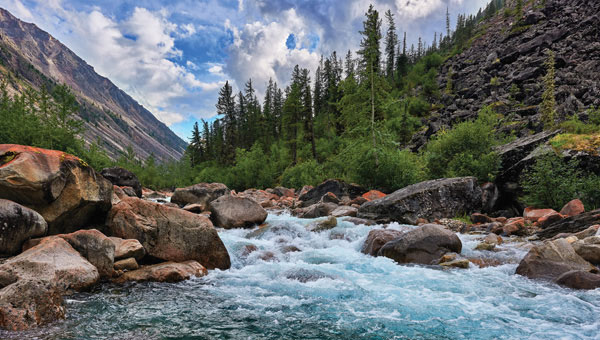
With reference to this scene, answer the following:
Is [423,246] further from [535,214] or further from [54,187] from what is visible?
[54,187]

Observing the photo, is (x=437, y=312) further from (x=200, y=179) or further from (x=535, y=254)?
(x=200, y=179)

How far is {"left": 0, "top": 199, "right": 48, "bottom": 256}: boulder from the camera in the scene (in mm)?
7043

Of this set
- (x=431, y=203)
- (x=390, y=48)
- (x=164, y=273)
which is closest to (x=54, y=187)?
(x=164, y=273)

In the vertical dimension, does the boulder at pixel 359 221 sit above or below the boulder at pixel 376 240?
above

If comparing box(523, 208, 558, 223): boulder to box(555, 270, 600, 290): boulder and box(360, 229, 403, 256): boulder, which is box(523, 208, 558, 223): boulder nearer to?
box(360, 229, 403, 256): boulder

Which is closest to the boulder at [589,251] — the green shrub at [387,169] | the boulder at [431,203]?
the boulder at [431,203]

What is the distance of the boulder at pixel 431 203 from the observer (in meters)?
15.3

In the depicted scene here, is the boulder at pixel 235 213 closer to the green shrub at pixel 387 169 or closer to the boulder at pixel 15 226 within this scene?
the boulder at pixel 15 226

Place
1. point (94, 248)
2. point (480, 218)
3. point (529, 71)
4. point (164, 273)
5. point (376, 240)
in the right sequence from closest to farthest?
1. point (94, 248)
2. point (164, 273)
3. point (376, 240)
4. point (480, 218)
5. point (529, 71)

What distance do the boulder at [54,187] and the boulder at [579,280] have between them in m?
12.6

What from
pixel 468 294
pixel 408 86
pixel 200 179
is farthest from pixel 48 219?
pixel 408 86

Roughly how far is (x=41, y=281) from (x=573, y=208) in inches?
657

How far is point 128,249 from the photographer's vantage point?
834 centimetres

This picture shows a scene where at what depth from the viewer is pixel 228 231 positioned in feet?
46.8
